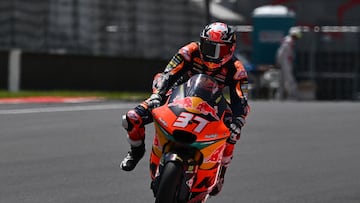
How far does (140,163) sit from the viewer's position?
972 cm

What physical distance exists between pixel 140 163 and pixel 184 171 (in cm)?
388

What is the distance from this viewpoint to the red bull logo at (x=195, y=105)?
5911mm

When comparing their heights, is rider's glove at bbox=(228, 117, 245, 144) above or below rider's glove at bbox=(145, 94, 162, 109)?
below

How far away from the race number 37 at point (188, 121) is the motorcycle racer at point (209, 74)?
43cm

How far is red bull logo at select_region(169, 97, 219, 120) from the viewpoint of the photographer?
591cm

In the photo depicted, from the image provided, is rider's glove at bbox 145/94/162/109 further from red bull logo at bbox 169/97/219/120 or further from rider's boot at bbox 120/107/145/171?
red bull logo at bbox 169/97/219/120

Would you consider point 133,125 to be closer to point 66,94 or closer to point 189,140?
point 189,140

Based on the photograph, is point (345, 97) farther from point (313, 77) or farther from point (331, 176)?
point (331, 176)

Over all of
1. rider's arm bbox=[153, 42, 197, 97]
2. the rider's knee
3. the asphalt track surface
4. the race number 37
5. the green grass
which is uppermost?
rider's arm bbox=[153, 42, 197, 97]

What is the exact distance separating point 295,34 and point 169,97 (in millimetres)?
14246

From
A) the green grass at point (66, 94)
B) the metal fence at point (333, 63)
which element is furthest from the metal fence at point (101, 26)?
the metal fence at point (333, 63)

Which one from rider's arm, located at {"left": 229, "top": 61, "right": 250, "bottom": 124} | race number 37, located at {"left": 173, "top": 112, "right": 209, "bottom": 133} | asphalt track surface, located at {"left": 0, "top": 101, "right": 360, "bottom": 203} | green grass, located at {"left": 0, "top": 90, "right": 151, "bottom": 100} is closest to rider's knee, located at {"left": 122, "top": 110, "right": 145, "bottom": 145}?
race number 37, located at {"left": 173, "top": 112, "right": 209, "bottom": 133}

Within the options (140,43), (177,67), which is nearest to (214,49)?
(177,67)

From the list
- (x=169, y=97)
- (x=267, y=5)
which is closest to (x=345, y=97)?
(x=267, y=5)
